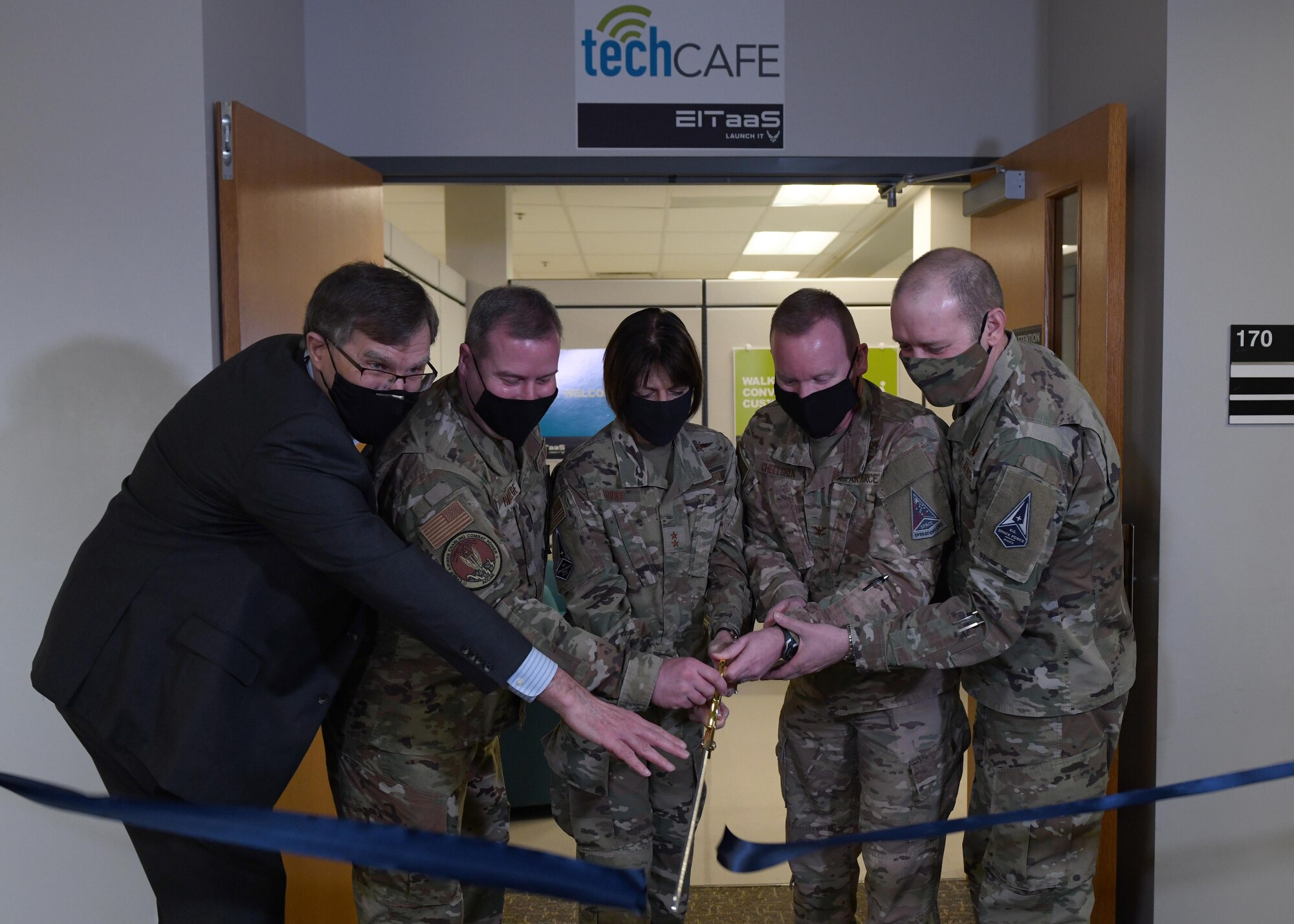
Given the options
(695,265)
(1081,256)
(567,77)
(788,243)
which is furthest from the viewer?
(695,265)

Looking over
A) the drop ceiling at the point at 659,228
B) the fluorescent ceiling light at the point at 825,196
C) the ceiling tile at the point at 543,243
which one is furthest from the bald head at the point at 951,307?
the ceiling tile at the point at 543,243

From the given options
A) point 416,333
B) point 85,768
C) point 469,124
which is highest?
point 469,124

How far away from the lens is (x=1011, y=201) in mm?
3090

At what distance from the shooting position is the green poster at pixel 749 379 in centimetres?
600

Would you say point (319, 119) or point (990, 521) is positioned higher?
point (319, 119)

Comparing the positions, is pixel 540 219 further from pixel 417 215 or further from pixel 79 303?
pixel 79 303

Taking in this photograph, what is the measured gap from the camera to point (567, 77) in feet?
10.2

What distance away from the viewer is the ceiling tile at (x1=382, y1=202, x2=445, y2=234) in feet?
26.3

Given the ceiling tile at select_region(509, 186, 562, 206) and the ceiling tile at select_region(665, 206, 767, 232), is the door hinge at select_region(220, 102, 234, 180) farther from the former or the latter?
the ceiling tile at select_region(665, 206, 767, 232)

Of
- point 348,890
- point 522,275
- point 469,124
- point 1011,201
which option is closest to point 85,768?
point 348,890

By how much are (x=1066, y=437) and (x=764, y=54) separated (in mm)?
1905

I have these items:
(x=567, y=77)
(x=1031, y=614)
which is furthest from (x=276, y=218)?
(x=1031, y=614)

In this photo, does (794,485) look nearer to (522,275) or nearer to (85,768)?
(85,768)

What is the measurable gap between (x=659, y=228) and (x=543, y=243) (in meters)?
1.44
